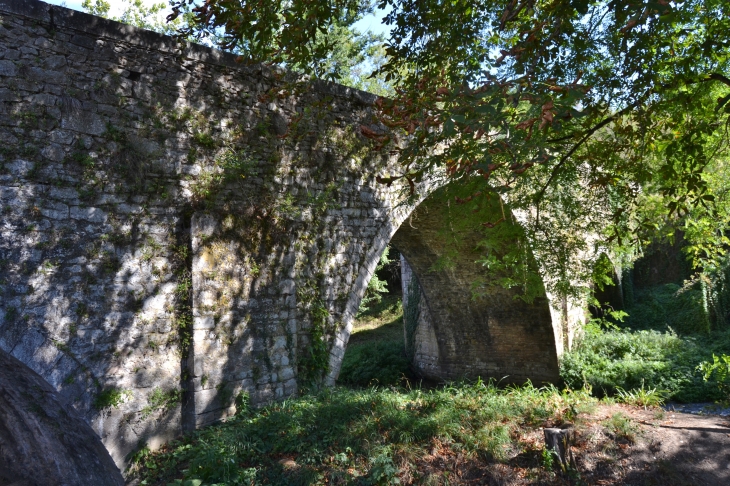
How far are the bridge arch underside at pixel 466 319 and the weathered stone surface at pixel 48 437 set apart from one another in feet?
21.6

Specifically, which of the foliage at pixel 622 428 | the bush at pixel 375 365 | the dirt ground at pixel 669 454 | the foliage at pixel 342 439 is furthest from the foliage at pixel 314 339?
the bush at pixel 375 365

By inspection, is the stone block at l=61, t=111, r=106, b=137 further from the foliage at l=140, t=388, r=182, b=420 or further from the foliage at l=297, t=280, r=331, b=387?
the foliage at l=297, t=280, r=331, b=387

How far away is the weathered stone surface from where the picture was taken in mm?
4312

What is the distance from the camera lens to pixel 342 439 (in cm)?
481

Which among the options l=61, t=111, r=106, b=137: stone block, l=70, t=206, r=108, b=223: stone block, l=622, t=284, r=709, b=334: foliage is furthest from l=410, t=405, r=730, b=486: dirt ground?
l=622, t=284, r=709, b=334: foliage

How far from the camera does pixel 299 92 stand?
5.96m

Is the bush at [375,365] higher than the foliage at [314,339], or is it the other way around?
the foliage at [314,339]

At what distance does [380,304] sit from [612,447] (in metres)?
14.8

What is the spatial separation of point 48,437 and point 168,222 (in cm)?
202

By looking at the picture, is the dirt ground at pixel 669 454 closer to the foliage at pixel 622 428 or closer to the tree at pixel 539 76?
the foliage at pixel 622 428

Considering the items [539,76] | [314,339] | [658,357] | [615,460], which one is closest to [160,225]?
[314,339]

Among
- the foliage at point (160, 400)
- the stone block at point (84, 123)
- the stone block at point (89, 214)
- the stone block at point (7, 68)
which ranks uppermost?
the stone block at point (7, 68)

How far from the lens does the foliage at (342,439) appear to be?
4.39m

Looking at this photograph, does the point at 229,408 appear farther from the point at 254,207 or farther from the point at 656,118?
the point at 656,118
